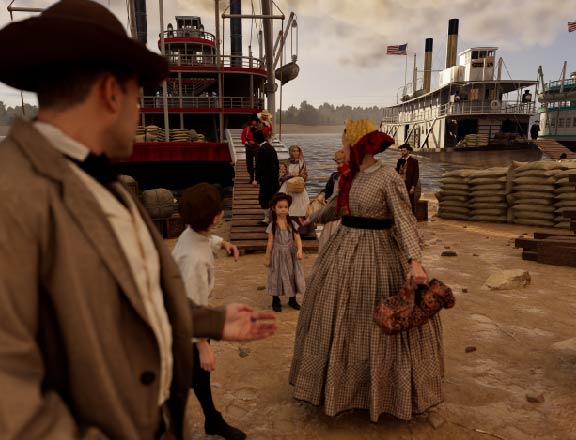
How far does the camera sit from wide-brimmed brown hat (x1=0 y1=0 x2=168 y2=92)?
97cm


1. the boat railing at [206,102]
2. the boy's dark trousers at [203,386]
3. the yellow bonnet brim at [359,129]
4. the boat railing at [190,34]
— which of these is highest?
the boat railing at [190,34]

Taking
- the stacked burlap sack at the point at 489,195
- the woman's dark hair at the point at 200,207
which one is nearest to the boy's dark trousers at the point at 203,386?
the woman's dark hair at the point at 200,207

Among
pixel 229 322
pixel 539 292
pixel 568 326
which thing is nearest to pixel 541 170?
pixel 539 292

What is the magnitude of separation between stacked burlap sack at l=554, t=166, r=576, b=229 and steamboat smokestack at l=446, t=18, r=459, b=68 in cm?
3621

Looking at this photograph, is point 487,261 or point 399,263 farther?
point 487,261

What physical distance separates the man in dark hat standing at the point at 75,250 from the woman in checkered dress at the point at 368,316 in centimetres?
184

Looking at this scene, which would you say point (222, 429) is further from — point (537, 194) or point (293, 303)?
point (537, 194)

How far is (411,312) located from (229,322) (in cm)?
144

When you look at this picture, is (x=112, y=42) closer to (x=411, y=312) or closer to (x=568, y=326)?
(x=411, y=312)

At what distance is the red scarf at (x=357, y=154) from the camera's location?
9.60ft

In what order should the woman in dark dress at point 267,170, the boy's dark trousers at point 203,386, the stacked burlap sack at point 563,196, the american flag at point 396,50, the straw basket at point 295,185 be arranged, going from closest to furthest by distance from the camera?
1. the boy's dark trousers at point 203,386
2. the straw basket at point 295,185
3. the woman in dark dress at point 267,170
4. the stacked burlap sack at point 563,196
5. the american flag at point 396,50

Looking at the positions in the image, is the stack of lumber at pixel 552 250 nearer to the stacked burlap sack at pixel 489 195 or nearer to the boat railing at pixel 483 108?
the stacked burlap sack at pixel 489 195

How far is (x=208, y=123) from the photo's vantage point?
65.3 ft

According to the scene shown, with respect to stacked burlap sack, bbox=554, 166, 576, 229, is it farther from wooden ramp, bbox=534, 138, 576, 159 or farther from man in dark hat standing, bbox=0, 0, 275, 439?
wooden ramp, bbox=534, 138, 576, 159
